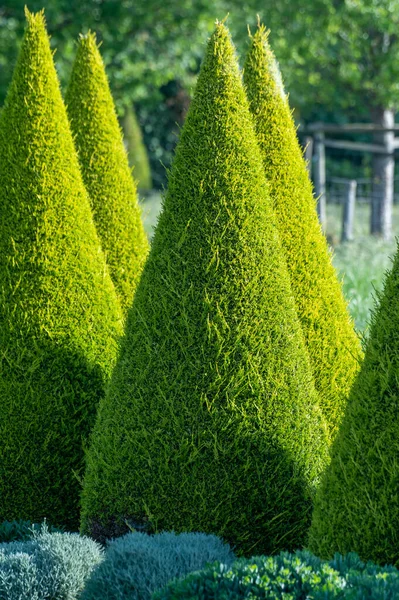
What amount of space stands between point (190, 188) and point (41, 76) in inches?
59.0

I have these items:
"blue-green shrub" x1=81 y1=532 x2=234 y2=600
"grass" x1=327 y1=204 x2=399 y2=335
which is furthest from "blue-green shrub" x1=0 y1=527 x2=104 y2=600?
"grass" x1=327 y1=204 x2=399 y2=335

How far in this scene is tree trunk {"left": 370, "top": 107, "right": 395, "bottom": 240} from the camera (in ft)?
61.0

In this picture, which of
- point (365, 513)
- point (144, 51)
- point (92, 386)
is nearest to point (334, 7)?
point (144, 51)

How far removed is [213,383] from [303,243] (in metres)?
1.37

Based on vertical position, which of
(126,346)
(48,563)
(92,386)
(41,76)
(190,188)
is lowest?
(48,563)

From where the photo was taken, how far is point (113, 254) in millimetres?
5836

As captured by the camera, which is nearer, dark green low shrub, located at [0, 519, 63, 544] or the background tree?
dark green low shrub, located at [0, 519, 63, 544]

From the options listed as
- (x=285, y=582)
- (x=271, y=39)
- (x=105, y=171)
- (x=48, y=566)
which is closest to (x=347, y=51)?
(x=271, y=39)

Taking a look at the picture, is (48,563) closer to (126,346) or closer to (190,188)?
(126,346)

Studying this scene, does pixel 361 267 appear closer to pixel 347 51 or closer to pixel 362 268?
pixel 362 268

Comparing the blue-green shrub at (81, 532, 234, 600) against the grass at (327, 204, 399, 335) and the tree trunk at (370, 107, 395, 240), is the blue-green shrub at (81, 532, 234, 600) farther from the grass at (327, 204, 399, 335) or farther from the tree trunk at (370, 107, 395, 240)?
the tree trunk at (370, 107, 395, 240)

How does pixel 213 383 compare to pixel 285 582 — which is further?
pixel 213 383

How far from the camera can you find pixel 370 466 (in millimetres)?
3408

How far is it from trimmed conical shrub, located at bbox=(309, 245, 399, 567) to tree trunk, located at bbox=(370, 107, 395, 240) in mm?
14971
